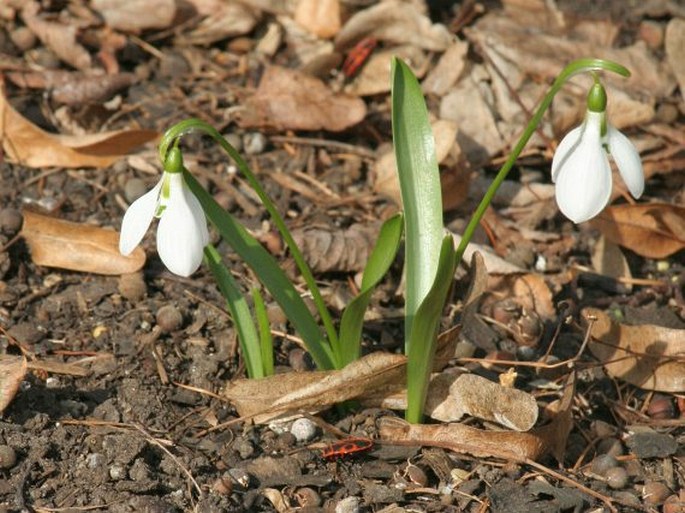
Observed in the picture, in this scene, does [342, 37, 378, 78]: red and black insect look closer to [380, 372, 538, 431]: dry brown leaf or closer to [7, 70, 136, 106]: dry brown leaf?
[7, 70, 136, 106]: dry brown leaf

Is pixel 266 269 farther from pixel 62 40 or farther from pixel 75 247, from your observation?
pixel 62 40

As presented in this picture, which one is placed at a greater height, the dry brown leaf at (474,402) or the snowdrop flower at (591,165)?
the snowdrop flower at (591,165)

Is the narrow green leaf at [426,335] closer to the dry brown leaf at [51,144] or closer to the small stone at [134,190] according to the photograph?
the small stone at [134,190]

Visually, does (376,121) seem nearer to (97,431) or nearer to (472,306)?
(472,306)

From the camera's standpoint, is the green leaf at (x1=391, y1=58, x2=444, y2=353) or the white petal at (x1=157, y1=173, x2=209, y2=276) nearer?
the white petal at (x1=157, y1=173, x2=209, y2=276)

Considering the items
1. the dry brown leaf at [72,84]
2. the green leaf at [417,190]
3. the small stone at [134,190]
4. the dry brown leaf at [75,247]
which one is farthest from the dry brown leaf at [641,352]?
the dry brown leaf at [72,84]

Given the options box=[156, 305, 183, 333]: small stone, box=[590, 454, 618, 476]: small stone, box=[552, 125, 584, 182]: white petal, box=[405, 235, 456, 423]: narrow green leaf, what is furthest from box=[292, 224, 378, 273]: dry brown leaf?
box=[552, 125, 584, 182]: white petal
